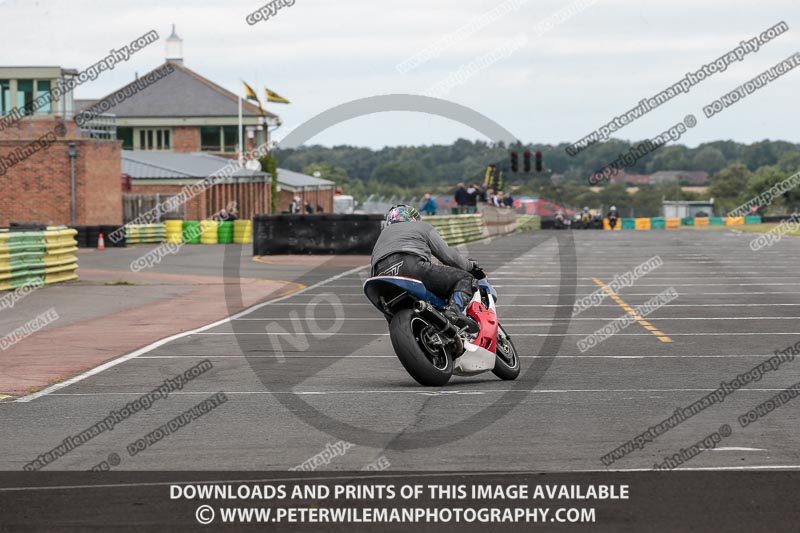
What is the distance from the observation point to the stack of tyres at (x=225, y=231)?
175 feet

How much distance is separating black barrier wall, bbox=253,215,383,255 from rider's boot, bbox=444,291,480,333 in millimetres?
26689

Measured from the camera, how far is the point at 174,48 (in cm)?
9569

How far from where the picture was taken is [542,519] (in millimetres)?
6594

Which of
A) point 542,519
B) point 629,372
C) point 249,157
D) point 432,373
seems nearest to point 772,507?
point 542,519

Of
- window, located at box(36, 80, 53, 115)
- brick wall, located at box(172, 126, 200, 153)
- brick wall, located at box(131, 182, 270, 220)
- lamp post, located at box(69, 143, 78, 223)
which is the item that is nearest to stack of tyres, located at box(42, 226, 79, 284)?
lamp post, located at box(69, 143, 78, 223)

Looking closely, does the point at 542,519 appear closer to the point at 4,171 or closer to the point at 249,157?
the point at 4,171

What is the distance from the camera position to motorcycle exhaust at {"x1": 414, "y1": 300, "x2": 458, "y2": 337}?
11461mm

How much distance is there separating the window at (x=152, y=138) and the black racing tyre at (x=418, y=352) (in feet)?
257

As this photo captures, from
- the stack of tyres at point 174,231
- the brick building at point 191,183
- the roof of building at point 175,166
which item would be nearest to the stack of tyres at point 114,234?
the stack of tyres at point 174,231

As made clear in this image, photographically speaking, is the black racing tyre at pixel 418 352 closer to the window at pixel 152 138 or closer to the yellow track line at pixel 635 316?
the yellow track line at pixel 635 316

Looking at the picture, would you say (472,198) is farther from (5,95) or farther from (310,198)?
(310,198)

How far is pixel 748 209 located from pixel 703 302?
96.3 meters

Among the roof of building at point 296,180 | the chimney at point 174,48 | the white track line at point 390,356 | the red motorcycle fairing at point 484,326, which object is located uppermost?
the chimney at point 174,48

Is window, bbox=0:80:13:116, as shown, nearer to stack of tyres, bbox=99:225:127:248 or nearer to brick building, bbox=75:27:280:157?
stack of tyres, bbox=99:225:127:248
